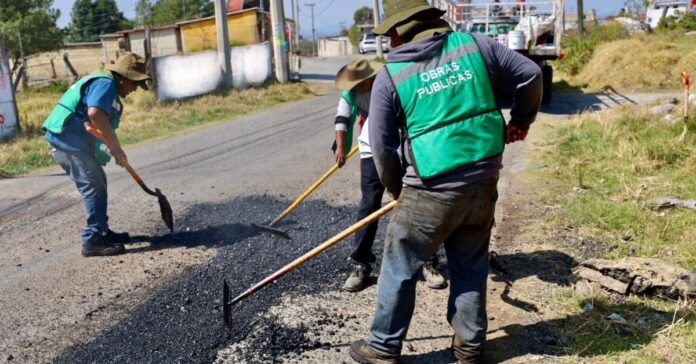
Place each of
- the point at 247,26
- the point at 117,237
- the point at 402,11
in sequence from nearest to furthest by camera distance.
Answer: the point at 402,11 < the point at 117,237 < the point at 247,26

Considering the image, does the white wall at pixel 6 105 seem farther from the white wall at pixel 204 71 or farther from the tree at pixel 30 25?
the tree at pixel 30 25

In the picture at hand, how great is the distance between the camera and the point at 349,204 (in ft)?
20.9

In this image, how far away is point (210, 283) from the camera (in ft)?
14.4

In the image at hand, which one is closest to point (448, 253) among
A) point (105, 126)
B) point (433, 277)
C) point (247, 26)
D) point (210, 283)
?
point (433, 277)

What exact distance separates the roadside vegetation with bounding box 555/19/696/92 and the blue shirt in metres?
13.3

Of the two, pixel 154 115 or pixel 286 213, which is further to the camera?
pixel 154 115

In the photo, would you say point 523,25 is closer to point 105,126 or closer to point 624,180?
point 624,180

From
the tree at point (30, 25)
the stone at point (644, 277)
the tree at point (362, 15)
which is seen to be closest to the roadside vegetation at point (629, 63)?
the stone at point (644, 277)

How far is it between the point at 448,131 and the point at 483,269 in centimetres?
76

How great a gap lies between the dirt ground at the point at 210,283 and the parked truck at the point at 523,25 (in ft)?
20.7

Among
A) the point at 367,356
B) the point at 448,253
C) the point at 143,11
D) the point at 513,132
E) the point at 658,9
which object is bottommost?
the point at 367,356

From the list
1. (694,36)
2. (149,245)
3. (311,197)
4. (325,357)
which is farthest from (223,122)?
(694,36)

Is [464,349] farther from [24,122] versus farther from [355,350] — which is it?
[24,122]

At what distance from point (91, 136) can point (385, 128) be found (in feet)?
10.6
